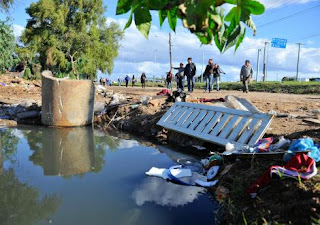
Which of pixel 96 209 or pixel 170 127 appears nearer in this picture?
pixel 96 209

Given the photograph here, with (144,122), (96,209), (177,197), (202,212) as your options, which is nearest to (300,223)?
(202,212)

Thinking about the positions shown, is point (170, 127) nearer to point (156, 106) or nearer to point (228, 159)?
point (156, 106)

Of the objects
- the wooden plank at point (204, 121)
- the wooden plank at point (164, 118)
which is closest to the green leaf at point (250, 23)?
the wooden plank at point (204, 121)

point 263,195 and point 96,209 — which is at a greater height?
point 263,195

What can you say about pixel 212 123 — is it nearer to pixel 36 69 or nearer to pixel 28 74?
pixel 28 74

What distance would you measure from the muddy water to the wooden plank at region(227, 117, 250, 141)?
1073 millimetres

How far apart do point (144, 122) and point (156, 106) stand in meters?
1.00

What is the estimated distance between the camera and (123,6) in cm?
123

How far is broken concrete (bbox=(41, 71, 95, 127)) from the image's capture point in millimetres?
8469

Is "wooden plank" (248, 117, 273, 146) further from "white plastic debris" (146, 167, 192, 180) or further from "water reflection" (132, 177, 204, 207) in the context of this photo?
"water reflection" (132, 177, 204, 207)

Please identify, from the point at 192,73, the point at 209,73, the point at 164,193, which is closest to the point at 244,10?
the point at 164,193

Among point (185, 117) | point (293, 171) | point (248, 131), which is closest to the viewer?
point (293, 171)

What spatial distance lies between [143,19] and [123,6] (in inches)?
3.4

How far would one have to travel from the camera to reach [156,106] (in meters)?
9.34
